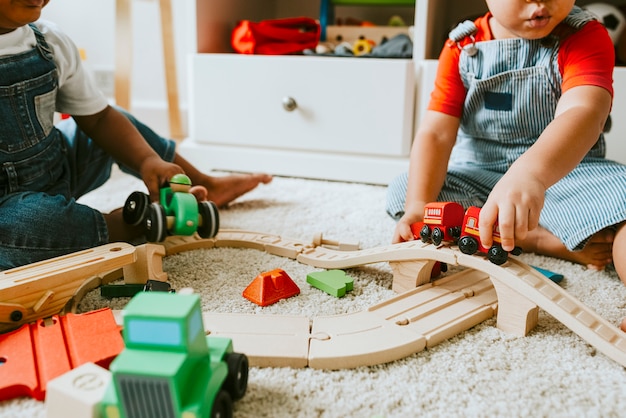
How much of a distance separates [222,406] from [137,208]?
1.42 feet

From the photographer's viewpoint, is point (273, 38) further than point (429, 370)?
Yes

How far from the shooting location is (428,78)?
1245 mm

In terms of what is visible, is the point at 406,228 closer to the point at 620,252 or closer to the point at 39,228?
the point at 620,252

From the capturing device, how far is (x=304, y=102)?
4.37 ft

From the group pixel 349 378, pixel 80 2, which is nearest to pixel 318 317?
pixel 349 378

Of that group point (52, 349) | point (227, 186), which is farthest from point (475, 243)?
point (227, 186)

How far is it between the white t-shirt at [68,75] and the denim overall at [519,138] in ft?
1.76

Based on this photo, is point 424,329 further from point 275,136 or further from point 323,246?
point 275,136

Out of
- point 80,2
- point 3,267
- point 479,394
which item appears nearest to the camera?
point 479,394

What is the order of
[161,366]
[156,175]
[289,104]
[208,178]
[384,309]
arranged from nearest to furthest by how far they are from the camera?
[161,366] < [384,309] < [156,175] < [208,178] < [289,104]

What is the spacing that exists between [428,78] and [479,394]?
2.75 ft

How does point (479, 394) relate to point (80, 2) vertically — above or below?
below

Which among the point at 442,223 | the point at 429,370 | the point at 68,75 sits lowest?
the point at 429,370

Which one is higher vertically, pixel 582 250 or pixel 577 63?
pixel 577 63
